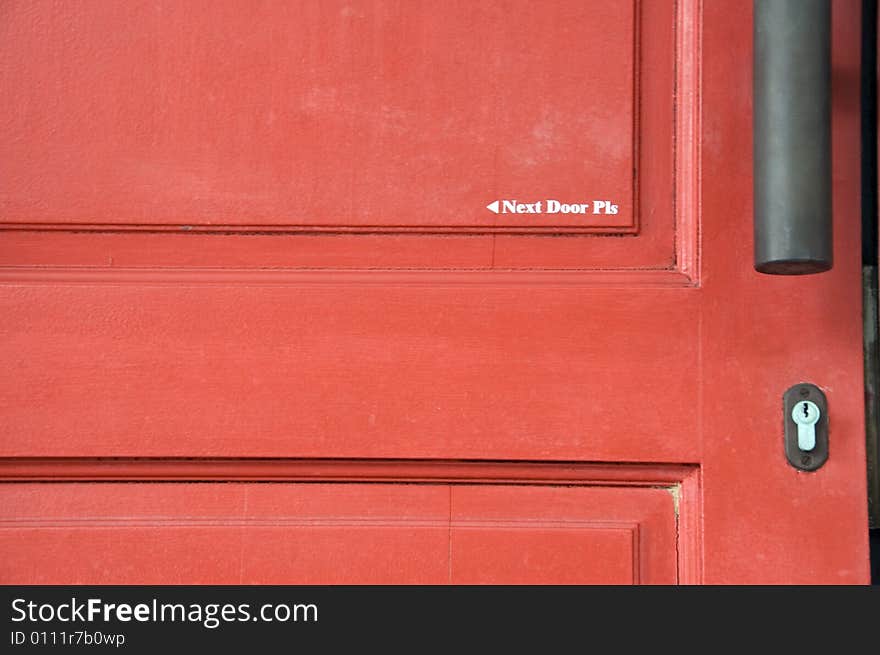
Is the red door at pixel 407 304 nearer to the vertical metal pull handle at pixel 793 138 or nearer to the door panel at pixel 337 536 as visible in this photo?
the door panel at pixel 337 536

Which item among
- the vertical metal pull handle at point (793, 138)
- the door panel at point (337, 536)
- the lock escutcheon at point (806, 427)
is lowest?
the door panel at point (337, 536)

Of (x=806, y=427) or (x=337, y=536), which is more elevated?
(x=806, y=427)

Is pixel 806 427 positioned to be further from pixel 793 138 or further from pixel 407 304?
pixel 407 304

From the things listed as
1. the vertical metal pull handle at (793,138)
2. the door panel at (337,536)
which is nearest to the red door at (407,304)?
the door panel at (337,536)

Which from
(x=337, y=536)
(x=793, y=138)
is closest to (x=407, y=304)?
(x=337, y=536)

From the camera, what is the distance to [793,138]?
0.88 meters

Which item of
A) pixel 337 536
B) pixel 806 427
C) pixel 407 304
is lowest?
pixel 337 536

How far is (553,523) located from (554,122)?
1.43ft

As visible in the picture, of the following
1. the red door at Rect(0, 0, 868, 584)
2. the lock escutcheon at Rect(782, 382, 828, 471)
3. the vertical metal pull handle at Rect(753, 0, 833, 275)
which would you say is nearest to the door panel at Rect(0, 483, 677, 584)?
the red door at Rect(0, 0, 868, 584)

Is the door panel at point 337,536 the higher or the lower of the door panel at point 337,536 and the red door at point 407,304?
the lower

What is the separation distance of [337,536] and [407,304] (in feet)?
0.85

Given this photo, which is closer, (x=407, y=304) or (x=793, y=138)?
(x=793, y=138)

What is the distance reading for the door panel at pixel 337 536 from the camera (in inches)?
39.1
